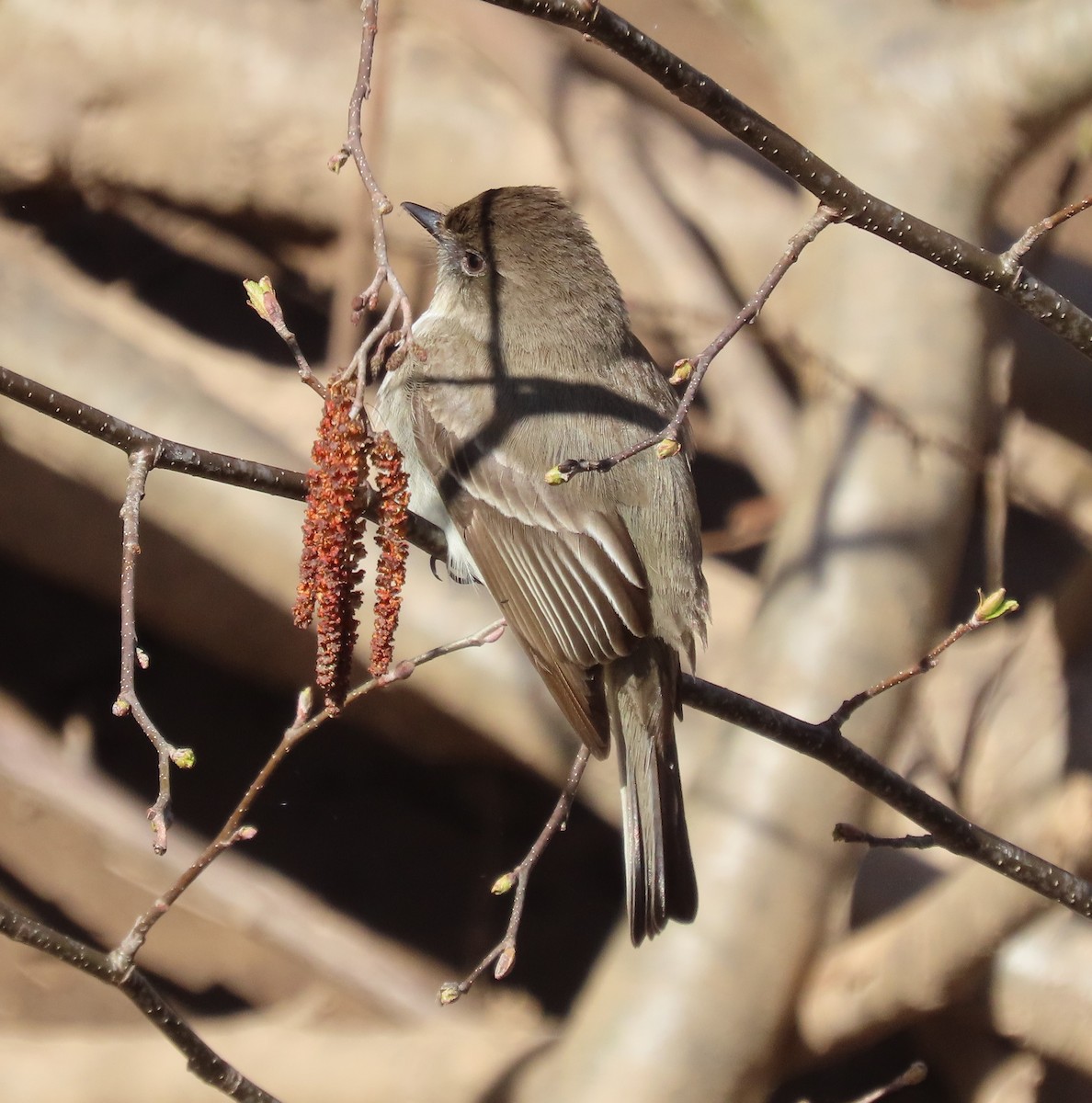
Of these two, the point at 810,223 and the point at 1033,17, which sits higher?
the point at 1033,17

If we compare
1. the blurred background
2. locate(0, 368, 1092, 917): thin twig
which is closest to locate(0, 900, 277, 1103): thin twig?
locate(0, 368, 1092, 917): thin twig

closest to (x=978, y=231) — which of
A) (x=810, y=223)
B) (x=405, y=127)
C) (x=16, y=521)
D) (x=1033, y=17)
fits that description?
(x=1033, y=17)

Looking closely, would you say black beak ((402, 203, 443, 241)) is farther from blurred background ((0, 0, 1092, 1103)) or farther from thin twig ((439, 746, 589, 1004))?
thin twig ((439, 746, 589, 1004))

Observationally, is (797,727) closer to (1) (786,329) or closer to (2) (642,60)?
(2) (642,60)

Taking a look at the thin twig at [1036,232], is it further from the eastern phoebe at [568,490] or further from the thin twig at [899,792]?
the eastern phoebe at [568,490]

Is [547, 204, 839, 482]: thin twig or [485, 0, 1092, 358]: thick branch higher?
[485, 0, 1092, 358]: thick branch

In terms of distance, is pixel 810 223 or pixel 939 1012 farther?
pixel 939 1012

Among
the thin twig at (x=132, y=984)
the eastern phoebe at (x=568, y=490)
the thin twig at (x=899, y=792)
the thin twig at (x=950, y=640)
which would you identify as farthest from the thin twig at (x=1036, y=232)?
the thin twig at (x=132, y=984)
